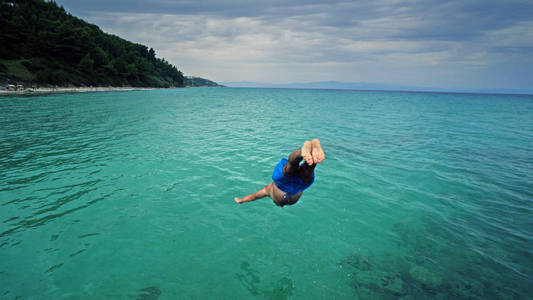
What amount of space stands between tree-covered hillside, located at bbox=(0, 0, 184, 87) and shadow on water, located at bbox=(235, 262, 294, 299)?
260ft

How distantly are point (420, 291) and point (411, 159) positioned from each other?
11.4 metres

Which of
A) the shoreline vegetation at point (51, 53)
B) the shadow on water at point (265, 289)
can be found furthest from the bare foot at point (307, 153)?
the shoreline vegetation at point (51, 53)

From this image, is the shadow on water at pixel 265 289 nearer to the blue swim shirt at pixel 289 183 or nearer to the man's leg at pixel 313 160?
the blue swim shirt at pixel 289 183

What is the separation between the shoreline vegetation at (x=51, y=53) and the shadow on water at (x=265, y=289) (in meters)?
69.6

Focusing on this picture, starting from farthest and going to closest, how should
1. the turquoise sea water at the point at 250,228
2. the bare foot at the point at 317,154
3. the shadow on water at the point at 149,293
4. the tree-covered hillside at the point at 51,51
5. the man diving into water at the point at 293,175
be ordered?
the tree-covered hillside at the point at 51,51
the turquoise sea water at the point at 250,228
the shadow on water at the point at 149,293
the man diving into water at the point at 293,175
the bare foot at the point at 317,154

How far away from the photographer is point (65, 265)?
5754 millimetres

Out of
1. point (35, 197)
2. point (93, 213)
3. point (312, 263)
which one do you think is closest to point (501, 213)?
point (312, 263)

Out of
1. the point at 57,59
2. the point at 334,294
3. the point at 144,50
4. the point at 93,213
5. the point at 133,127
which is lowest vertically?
the point at 334,294

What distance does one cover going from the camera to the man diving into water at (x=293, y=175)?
479cm

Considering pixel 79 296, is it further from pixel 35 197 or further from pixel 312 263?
pixel 35 197

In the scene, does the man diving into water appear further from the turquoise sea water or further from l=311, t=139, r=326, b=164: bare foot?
the turquoise sea water

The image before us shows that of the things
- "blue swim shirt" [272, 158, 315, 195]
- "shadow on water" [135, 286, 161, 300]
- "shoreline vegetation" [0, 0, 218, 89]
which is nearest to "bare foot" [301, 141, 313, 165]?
"blue swim shirt" [272, 158, 315, 195]

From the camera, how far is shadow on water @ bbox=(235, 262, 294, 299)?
5289mm

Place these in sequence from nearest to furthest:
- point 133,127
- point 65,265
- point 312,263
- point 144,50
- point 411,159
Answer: point 65,265, point 312,263, point 411,159, point 133,127, point 144,50
